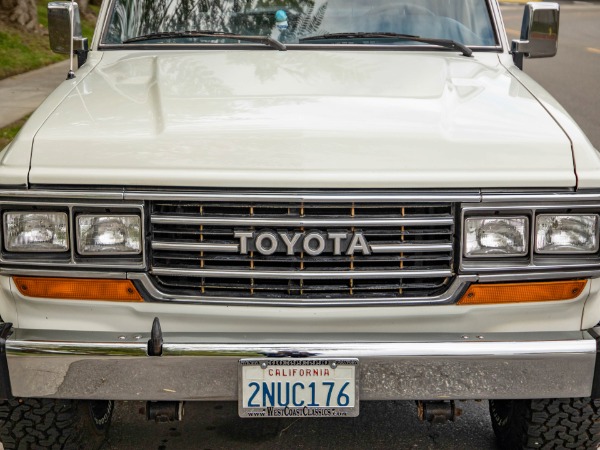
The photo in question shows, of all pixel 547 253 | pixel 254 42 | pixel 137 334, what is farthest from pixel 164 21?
pixel 547 253

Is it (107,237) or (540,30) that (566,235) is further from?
(540,30)

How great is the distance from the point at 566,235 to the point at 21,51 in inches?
551

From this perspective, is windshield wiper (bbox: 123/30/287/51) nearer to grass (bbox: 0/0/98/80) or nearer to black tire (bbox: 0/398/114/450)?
black tire (bbox: 0/398/114/450)

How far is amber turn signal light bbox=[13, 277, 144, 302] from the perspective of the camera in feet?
11.1

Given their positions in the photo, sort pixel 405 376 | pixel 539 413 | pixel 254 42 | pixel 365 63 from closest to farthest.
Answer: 1. pixel 405 376
2. pixel 539 413
3. pixel 365 63
4. pixel 254 42

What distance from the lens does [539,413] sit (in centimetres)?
364

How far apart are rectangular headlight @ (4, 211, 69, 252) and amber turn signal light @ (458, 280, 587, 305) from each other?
1.28 m

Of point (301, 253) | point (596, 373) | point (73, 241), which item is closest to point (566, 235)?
point (596, 373)

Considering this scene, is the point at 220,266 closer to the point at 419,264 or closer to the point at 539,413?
the point at 419,264

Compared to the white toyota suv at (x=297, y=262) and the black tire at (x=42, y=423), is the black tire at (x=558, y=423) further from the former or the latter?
the black tire at (x=42, y=423)

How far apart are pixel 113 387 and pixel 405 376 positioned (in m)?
0.90

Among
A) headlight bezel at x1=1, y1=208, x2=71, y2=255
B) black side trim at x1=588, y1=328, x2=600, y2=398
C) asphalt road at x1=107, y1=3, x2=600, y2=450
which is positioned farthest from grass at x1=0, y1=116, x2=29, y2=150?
black side trim at x1=588, y1=328, x2=600, y2=398

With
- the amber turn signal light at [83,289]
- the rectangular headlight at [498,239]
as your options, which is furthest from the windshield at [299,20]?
the amber turn signal light at [83,289]

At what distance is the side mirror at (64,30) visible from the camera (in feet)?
16.3
